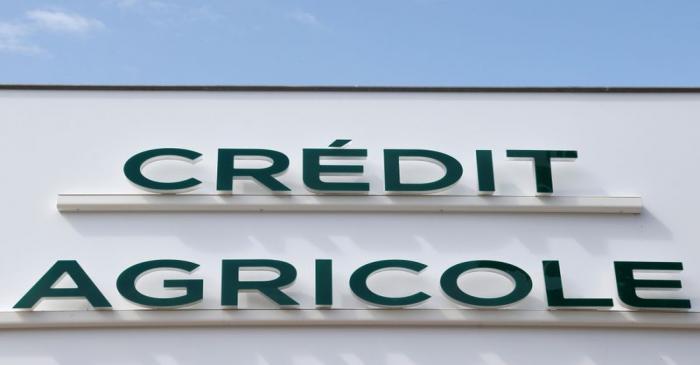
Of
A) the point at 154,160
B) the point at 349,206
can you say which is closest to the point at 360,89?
the point at 349,206

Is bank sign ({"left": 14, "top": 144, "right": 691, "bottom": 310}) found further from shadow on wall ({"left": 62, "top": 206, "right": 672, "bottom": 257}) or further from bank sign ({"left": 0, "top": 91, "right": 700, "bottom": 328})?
shadow on wall ({"left": 62, "top": 206, "right": 672, "bottom": 257})

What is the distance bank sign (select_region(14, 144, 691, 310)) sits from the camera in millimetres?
10805

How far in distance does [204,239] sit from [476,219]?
3528 mm

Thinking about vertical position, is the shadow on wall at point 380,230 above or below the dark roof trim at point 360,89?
below

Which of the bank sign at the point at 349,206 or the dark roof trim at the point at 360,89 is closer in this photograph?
the bank sign at the point at 349,206

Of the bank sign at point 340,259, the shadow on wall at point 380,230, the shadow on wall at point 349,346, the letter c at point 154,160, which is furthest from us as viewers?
the letter c at point 154,160

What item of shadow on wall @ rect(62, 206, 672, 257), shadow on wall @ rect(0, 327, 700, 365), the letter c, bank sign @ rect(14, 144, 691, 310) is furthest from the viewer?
the letter c

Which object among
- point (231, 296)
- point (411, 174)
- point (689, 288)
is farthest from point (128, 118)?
point (689, 288)

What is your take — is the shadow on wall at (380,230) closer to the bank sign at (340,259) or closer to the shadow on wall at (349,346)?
the bank sign at (340,259)

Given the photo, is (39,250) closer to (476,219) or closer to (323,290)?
(323,290)

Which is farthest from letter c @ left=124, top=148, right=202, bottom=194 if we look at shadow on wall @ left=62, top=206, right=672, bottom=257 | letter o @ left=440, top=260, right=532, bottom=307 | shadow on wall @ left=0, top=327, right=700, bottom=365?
letter o @ left=440, top=260, right=532, bottom=307

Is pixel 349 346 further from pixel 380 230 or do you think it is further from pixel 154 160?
pixel 154 160

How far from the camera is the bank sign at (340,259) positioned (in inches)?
425

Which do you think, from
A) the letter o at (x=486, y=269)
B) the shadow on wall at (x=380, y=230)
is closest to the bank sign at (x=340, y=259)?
the letter o at (x=486, y=269)
